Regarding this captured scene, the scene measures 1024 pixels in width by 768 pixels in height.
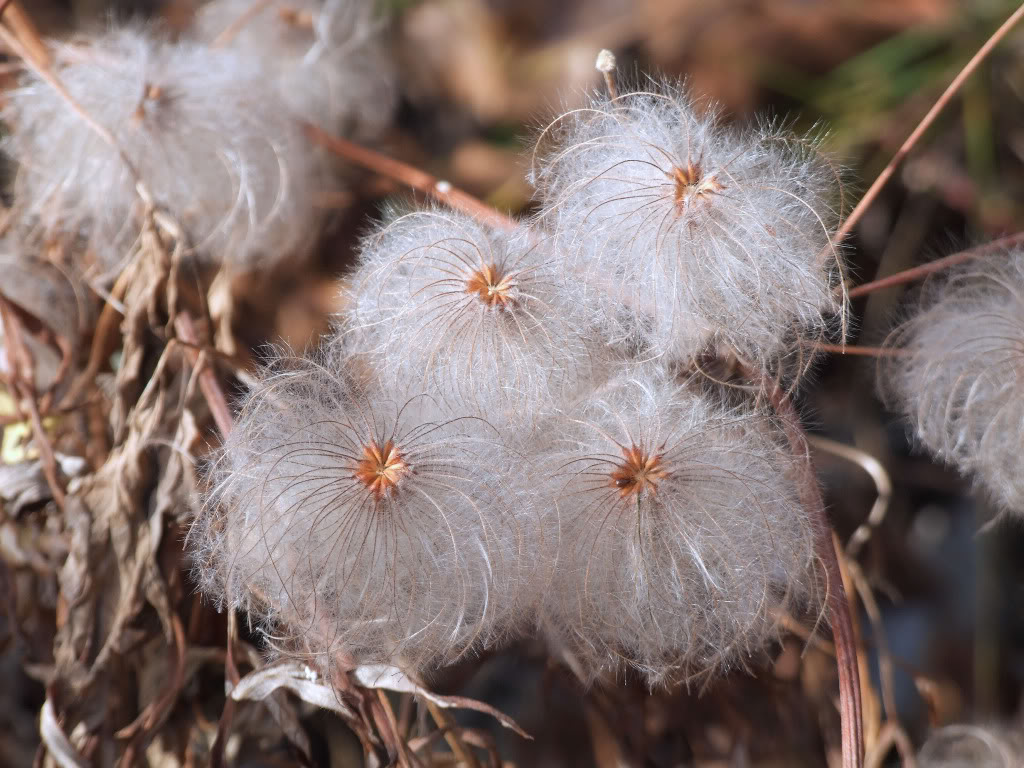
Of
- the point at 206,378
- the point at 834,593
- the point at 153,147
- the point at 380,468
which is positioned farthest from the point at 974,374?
the point at 153,147

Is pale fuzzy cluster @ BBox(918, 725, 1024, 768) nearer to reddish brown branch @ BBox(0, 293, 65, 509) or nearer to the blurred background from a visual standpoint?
the blurred background

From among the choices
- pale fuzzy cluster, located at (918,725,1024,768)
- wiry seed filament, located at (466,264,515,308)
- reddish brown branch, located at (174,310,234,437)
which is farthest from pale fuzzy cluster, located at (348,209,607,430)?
pale fuzzy cluster, located at (918,725,1024,768)

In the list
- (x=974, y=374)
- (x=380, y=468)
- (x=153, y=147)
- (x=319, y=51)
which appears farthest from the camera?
(x=319, y=51)

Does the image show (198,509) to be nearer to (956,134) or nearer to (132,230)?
(132,230)

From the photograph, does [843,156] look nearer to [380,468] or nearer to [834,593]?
[834,593]

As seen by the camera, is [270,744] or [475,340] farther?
[270,744]

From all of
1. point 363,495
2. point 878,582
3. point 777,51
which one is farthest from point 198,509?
point 777,51
